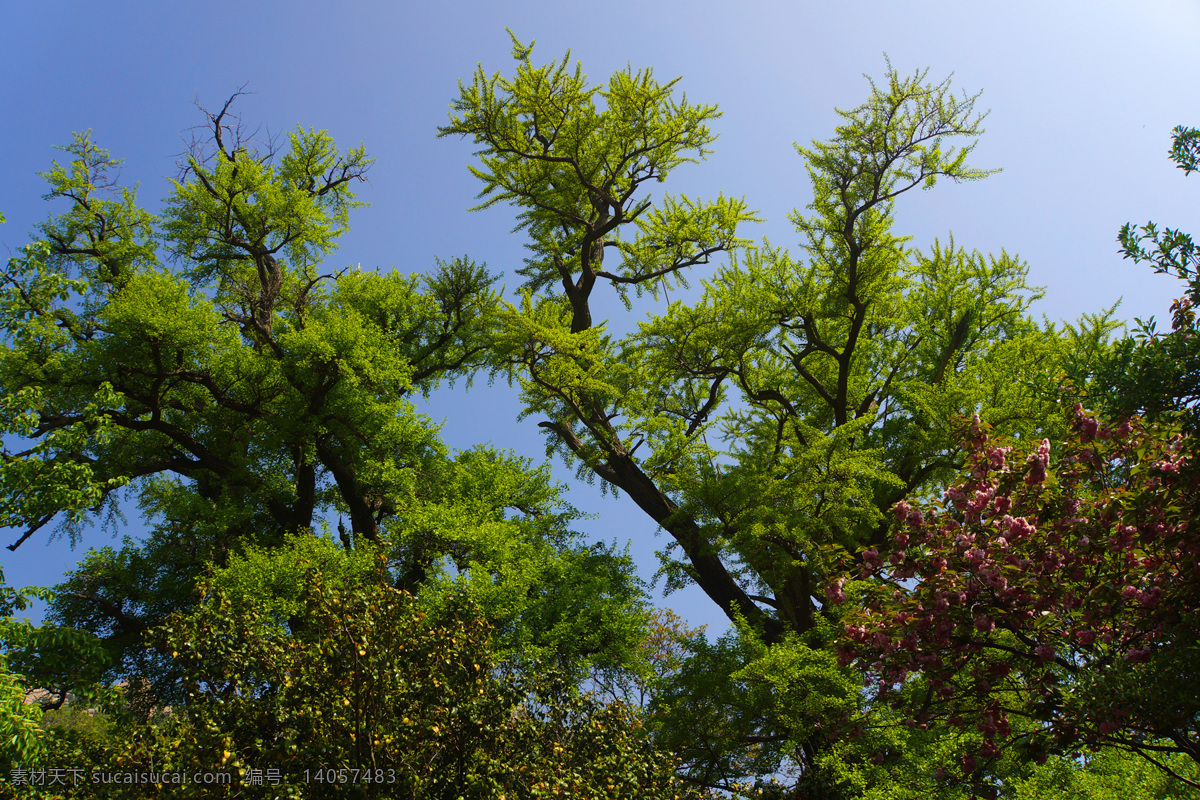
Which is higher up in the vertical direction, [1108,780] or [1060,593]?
[1060,593]

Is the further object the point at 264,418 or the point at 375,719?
the point at 264,418

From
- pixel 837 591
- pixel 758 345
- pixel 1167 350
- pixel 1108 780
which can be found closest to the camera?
pixel 1167 350

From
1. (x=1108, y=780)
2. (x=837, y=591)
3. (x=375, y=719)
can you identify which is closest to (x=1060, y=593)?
(x=837, y=591)

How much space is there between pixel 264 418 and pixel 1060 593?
15.7 m

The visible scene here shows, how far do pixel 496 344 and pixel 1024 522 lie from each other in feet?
31.7

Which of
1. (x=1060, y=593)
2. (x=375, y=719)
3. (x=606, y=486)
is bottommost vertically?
(x=1060, y=593)

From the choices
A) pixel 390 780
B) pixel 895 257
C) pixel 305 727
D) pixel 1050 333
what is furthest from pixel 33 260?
pixel 1050 333

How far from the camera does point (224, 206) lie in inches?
704

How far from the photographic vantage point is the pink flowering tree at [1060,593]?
486cm

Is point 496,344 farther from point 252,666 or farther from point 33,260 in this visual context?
point 252,666

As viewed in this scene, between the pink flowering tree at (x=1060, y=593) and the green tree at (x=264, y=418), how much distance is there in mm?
7277

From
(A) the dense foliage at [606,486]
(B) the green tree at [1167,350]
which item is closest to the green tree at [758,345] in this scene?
(A) the dense foliage at [606,486]

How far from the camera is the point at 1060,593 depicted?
567 cm

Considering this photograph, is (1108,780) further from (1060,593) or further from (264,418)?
(264,418)
